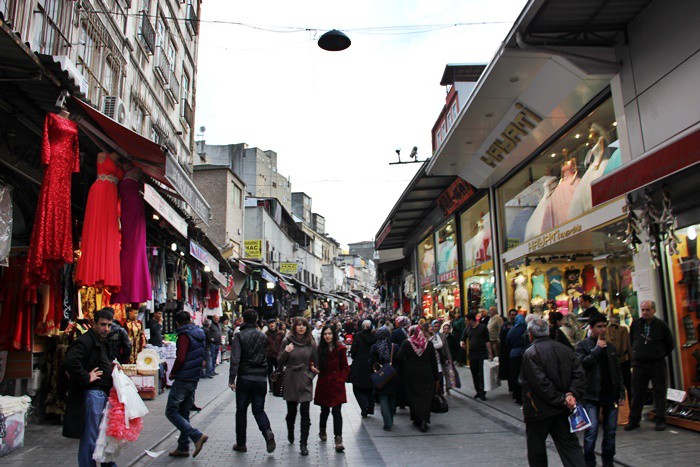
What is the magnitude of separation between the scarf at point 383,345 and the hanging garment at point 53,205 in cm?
495

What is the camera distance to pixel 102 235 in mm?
6965

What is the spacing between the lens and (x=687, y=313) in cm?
777

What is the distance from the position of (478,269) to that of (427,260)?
7.55 metres

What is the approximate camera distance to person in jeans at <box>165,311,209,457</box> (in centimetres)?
652

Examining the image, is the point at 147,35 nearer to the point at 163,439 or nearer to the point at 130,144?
the point at 130,144

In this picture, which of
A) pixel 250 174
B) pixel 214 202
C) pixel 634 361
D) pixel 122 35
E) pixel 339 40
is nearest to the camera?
pixel 634 361

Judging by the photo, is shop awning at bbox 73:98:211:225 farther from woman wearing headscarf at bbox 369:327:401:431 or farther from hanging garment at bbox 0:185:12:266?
woman wearing headscarf at bbox 369:327:401:431

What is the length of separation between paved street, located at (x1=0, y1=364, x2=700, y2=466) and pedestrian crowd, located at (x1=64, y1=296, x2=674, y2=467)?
22 centimetres

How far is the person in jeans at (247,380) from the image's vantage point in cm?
672

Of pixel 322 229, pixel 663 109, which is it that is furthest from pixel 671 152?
pixel 322 229

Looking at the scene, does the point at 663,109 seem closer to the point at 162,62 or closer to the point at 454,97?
the point at 454,97

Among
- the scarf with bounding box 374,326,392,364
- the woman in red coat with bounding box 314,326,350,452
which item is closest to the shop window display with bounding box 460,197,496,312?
the scarf with bounding box 374,326,392,364

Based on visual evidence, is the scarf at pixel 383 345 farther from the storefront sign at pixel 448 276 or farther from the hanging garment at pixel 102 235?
the storefront sign at pixel 448 276

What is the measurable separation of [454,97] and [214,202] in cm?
1480
